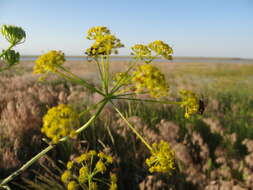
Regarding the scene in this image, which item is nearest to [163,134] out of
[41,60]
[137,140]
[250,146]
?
[137,140]

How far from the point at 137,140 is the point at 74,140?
1067 millimetres

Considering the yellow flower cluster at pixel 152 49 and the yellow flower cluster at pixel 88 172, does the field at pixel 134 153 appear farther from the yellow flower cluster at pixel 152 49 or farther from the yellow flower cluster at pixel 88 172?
the yellow flower cluster at pixel 152 49

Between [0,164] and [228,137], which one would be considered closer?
[0,164]

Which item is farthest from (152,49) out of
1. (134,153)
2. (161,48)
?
(134,153)

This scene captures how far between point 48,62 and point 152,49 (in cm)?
83

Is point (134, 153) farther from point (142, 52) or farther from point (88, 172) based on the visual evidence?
point (142, 52)

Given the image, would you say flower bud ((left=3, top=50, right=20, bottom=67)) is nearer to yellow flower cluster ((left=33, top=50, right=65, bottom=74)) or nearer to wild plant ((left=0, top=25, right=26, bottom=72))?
wild plant ((left=0, top=25, right=26, bottom=72))

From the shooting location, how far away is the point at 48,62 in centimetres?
142

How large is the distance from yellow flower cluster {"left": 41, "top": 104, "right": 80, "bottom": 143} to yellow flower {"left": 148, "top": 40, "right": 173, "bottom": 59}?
0.93 metres

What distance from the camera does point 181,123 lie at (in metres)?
4.55

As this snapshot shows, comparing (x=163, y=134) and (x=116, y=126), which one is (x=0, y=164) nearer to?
(x=116, y=126)

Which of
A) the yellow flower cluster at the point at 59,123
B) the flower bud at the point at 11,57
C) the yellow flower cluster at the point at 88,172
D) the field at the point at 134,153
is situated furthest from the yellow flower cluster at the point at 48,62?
the field at the point at 134,153

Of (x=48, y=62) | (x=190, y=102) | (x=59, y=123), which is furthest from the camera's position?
(x=190, y=102)

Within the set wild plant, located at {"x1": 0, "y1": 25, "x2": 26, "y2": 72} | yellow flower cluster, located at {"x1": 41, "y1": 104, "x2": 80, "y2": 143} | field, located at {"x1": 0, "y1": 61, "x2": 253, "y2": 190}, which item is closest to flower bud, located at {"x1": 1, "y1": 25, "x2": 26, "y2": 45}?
wild plant, located at {"x1": 0, "y1": 25, "x2": 26, "y2": 72}
